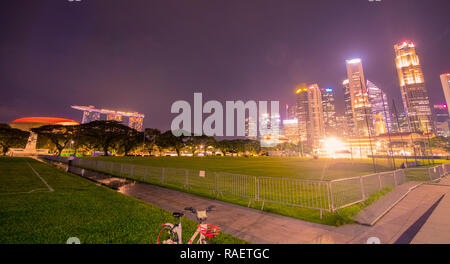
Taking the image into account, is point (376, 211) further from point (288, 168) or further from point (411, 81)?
point (411, 81)

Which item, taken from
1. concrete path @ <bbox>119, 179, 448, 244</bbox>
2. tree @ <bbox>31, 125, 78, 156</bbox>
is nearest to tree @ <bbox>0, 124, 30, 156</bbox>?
tree @ <bbox>31, 125, 78, 156</bbox>

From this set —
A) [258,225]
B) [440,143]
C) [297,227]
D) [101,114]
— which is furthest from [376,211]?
[101,114]

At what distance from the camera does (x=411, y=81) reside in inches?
6535

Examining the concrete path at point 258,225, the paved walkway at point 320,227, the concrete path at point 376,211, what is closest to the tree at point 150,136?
the concrete path at point 258,225

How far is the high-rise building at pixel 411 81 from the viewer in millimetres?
146700

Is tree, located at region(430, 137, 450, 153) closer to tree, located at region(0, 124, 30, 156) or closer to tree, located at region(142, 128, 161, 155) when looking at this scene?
tree, located at region(142, 128, 161, 155)

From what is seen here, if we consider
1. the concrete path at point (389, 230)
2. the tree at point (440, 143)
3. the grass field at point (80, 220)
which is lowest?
the concrete path at point (389, 230)

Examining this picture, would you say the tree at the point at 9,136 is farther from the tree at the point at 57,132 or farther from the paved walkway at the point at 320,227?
the paved walkway at the point at 320,227

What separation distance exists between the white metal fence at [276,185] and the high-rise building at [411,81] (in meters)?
187

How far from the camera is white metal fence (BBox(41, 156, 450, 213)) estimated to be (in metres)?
7.70

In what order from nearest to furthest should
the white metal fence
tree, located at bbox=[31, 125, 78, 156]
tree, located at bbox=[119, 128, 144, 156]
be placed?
1. the white metal fence
2. tree, located at bbox=[31, 125, 78, 156]
3. tree, located at bbox=[119, 128, 144, 156]

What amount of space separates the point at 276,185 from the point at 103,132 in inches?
2511

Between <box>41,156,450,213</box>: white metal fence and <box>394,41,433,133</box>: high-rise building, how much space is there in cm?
18716

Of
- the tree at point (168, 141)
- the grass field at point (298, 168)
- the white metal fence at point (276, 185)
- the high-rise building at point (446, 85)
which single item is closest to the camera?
the white metal fence at point (276, 185)
